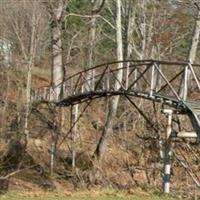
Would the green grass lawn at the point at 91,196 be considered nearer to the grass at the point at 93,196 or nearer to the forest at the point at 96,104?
the grass at the point at 93,196

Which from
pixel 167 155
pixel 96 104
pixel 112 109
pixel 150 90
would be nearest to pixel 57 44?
pixel 96 104

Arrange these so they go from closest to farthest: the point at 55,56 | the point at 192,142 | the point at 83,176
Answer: the point at 192,142, the point at 83,176, the point at 55,56

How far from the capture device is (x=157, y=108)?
2159cm

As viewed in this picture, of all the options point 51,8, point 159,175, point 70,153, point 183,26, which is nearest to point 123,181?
point 159,175

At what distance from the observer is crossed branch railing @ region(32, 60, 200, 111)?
618 inches

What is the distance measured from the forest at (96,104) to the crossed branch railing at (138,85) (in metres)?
0.05

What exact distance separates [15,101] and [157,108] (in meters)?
9.22

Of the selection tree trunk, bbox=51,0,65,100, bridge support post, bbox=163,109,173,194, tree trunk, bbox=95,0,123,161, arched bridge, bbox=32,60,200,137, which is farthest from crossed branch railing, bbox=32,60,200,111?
tree trunk, bbox=51,0,65,100

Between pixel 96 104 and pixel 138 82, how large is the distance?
642 cm

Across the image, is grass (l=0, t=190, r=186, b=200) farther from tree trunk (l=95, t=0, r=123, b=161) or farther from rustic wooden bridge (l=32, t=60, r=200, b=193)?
tree trunk (l=95, t=0, r=123, b=161)

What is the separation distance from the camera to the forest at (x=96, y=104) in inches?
747

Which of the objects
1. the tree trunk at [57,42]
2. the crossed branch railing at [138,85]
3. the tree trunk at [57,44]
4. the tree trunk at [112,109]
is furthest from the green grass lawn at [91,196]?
the tree trunk at [57,44]

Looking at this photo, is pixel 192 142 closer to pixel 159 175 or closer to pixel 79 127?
pixel 159 175

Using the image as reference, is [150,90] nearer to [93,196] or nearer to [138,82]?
[93,196]
